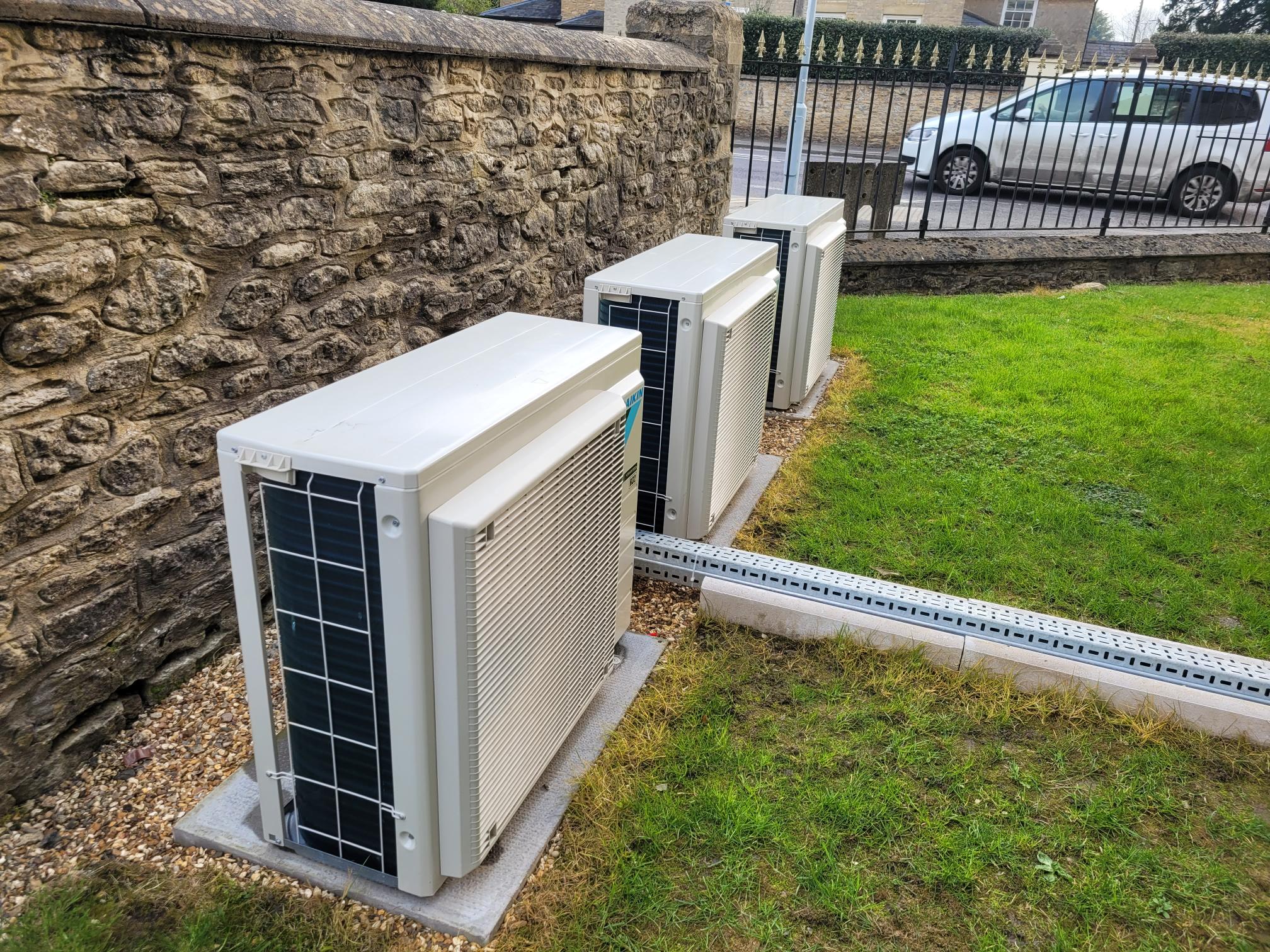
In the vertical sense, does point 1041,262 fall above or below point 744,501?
above

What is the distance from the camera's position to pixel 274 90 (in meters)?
2.76

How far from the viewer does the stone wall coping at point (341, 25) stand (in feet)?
7.16

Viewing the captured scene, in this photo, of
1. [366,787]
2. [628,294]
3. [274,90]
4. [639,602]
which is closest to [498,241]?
[628,294]

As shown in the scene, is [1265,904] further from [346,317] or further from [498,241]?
[498,241]

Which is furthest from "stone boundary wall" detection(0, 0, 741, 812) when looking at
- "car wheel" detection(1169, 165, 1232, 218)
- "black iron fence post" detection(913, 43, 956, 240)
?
"car wheel" detection(1169, 165, 1232, 218)

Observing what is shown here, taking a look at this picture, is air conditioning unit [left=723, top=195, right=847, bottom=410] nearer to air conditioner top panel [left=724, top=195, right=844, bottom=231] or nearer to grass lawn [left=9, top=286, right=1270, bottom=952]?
air conditioner top panel [left=724, top=195, right=844, bottom=231]

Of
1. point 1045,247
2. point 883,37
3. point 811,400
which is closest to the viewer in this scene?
point 811,400

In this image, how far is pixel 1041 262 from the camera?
352 inches

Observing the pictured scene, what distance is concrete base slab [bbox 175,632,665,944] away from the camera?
7.00ft

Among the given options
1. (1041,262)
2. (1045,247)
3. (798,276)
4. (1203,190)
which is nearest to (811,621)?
(798,276)

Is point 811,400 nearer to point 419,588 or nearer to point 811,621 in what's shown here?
point 811,621

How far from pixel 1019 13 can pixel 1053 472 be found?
3441cm

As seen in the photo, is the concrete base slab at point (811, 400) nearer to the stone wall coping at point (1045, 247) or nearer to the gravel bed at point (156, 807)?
the stone wall coping at point (1045, 247)

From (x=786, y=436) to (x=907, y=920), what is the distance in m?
3.27
